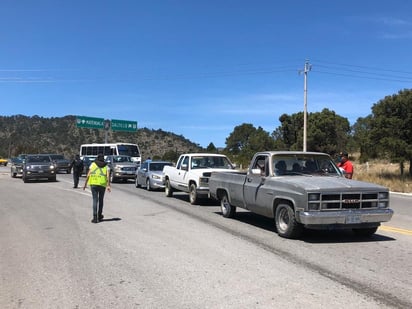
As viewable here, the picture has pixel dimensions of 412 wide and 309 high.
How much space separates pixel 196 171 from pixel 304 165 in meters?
6.63

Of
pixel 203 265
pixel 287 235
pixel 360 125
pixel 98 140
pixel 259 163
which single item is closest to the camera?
pixel 203 265

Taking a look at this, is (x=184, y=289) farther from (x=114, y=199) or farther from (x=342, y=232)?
(x=114, y=199)

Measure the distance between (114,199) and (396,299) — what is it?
14.3 metres

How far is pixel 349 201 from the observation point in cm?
924

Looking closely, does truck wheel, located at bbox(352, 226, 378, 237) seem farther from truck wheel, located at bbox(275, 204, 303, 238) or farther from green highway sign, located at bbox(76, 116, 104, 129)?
green highway sign, located at bbox(76, 116, 104, 129)

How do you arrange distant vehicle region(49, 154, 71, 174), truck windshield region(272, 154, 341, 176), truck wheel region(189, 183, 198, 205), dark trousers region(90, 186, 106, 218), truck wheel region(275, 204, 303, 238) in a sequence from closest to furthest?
truck wheel region(275, 204, 303, 238) → truck windshield region(272, 154, 341, 176) → dark trousers region(90, 186, 106, 218) → truck wheel region(189, 183, 198, 205) → distant vehicle region(49, 154, 71, 174)

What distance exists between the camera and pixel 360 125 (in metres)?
96.2

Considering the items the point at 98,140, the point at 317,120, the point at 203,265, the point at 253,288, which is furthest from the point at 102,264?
the point at 98,140

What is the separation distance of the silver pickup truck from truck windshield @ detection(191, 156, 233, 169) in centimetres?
570

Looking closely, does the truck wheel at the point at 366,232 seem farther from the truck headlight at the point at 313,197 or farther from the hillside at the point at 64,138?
the hillside at the point at 64,138

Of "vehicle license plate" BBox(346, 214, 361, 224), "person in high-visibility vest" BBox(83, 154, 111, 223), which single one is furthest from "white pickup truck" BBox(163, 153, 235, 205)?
"vehicle license plate" BBox(346, 214, 361, 224)

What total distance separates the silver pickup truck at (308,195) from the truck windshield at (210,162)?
5.70 metres

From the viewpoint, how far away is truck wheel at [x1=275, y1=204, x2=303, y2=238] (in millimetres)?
9477

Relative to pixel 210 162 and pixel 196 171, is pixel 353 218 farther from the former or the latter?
pixel 210 162
